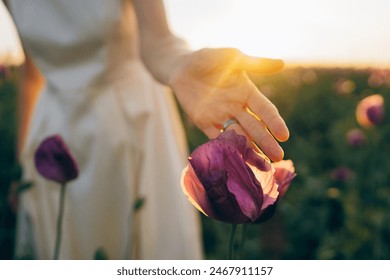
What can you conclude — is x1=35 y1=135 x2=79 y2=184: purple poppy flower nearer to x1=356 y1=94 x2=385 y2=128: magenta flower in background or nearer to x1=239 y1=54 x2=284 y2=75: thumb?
x1=239 y1=54 x2=284 y2=75: thumb

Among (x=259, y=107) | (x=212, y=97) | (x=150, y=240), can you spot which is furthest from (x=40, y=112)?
(x=259, y=107)

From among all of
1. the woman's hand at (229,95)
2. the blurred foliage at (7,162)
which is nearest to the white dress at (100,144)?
the blurred foliage at (7,162)

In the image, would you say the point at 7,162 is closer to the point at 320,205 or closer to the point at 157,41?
the point at 320,205

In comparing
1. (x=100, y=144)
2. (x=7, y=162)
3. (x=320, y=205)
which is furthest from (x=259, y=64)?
(x=7, y=162)

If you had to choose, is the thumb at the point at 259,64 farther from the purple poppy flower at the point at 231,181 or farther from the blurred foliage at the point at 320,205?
the blurred foliage at the point at 320,205

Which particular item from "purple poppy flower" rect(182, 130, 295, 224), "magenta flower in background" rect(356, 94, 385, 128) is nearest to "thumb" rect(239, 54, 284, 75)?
"purple poppy flower" rect(182, 130, 295, 224)
